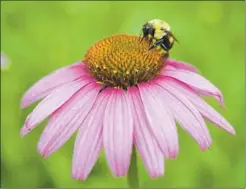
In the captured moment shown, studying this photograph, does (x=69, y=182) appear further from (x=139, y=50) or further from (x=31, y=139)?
(x=139, y=50)

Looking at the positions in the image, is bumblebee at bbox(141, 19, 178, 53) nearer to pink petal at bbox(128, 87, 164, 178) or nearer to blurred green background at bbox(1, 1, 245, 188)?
pink petal at bbox(128, 87, 164, 178)

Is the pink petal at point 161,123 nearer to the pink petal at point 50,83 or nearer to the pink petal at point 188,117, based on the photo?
the pink petal at point 188,117

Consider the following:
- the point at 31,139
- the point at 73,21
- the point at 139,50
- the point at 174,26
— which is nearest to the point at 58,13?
the point at 73,21

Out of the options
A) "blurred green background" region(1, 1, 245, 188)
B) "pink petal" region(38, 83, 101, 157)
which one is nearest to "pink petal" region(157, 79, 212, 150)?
"pink petal" region(38, 83, 101, 157)

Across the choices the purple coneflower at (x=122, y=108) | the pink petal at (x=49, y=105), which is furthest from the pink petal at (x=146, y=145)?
the pink petal at (x=49, y=105)

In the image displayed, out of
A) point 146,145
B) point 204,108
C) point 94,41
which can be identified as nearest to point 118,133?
point 146,145

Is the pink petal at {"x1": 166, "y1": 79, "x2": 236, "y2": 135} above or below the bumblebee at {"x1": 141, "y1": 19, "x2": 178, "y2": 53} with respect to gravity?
below

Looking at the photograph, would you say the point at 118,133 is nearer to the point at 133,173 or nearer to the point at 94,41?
the point at 133,173
